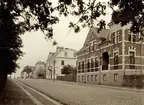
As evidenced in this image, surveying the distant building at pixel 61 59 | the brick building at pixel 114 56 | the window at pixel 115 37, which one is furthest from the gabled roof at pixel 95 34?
the distant building at pixel 61 59

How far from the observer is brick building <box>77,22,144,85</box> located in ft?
158

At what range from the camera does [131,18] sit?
367 inches

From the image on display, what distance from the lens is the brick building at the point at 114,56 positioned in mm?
48094

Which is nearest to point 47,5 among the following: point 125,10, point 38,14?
point 38,14

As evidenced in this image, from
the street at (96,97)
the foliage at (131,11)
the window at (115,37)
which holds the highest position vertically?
the window at (115,37)

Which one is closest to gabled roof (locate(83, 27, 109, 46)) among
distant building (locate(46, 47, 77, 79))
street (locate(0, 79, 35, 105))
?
street (locate(0, 79, 35, 105))

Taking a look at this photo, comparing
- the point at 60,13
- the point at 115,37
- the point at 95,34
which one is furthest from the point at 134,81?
the point at 60,13

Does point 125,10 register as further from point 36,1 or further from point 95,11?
point 36,1

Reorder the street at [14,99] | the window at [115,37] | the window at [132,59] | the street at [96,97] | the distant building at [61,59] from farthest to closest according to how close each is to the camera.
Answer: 1. the distant building at [61,59]
2. the window at [115,37]
3. the window at [132,59]
4. the street at [96,97]
5. the street at [14,99]

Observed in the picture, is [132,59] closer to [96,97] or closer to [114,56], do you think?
[114,56]

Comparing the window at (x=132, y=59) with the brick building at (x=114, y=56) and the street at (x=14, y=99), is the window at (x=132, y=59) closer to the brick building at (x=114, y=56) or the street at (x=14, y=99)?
the brick building at (x=114, y=56)

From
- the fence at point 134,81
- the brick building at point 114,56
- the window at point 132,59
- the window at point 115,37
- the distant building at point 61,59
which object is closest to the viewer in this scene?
the fence at point 134,81

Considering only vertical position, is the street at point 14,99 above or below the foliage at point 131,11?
below

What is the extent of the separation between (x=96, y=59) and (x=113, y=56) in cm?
834
